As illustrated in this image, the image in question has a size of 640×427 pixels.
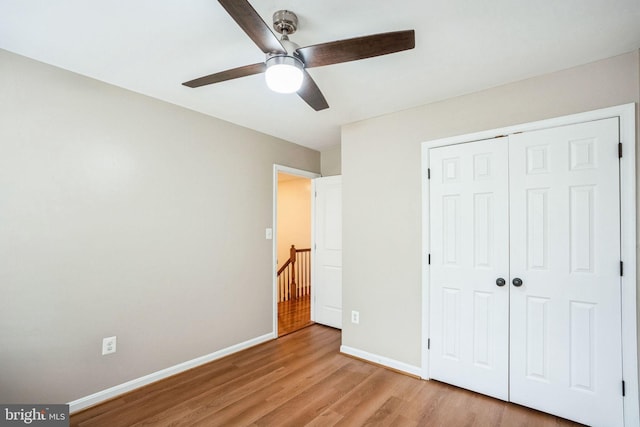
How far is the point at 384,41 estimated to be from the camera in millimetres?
1362

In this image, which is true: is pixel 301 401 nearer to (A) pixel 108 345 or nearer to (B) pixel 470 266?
(A) pixel 108 345

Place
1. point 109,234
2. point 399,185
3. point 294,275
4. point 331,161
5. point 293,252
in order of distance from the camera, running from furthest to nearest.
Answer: point 294,275 < point 293,252 < point 331,161 < point 399,185 < point 109,234

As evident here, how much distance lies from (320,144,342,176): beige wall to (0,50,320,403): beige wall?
135cm

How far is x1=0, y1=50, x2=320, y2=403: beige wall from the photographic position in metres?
1.97

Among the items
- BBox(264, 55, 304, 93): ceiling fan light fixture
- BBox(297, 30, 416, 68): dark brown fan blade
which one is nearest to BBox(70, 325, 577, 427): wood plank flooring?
BBox(264, 55, 304, 93): ceiling fan light fixture

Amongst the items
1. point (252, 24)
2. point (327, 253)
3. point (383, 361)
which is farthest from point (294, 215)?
point (252, 24)

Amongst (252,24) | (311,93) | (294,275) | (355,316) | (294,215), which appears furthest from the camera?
(294,215)

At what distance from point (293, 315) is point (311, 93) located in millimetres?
3617

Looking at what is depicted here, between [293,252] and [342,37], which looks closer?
[342,37]

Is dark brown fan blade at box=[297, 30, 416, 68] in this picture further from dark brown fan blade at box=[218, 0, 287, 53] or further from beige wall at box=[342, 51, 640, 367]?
beige wall at box=[342, 51, 640, 367]

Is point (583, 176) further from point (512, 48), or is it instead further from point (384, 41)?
point (384, 41)

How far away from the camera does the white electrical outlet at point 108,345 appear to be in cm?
231

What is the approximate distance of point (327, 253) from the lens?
4.12m

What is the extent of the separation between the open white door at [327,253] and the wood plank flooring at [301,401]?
1100 mm
